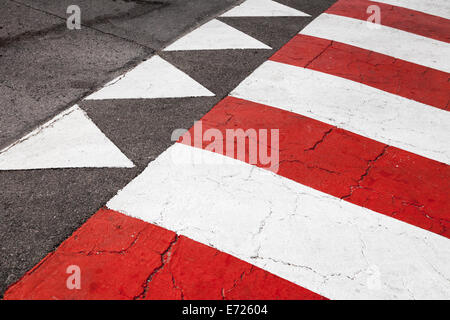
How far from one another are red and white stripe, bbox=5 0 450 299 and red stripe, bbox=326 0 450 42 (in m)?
1.43

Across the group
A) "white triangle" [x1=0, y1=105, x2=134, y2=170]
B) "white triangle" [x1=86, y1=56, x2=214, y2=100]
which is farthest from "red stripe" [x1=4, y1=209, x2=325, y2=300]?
"white triangle" [x1=86, y1=56, x2=214, y2=100]

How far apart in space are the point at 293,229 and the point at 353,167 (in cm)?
72

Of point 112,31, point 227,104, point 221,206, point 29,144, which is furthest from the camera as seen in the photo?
point 112,31

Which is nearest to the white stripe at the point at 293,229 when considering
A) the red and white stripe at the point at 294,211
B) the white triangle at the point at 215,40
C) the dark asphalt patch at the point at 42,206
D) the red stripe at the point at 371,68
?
the red and white stripe at the point at 294,211

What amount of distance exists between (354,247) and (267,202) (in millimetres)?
532

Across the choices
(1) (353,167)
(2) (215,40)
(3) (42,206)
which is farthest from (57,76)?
(1) (353,167)

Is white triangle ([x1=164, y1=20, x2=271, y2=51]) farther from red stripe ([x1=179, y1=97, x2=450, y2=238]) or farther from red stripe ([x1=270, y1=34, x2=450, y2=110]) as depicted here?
red stripe ([x1=179, y1=97, x2=450, y2=238])

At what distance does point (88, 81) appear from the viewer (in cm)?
316

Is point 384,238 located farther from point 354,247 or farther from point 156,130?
point 156,130

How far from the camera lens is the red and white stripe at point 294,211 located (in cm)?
183

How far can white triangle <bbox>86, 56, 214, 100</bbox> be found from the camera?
10.0 ft

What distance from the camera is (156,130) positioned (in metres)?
2.70

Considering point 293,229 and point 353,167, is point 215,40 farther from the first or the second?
point 293,229
